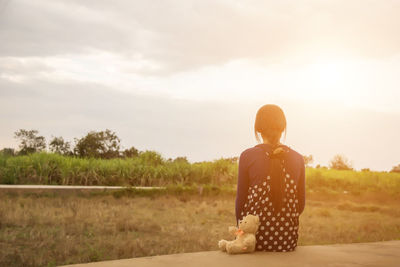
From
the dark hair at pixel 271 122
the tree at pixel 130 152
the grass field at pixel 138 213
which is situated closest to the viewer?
the dark hair at pixel 271 122

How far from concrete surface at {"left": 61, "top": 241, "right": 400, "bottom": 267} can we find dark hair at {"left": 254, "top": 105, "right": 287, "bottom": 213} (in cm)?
32

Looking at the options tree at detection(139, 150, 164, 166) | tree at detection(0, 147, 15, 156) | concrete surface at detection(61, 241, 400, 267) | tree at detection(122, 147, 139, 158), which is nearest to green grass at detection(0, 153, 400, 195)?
tree at detection(139, 150, 164, 166)

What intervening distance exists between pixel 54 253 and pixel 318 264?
11.2 ft

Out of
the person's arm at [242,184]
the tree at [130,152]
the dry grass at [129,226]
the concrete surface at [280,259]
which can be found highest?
the tree at [130,152]

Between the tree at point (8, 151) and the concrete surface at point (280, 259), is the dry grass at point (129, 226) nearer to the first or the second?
the concrete surface at point (280, 259)

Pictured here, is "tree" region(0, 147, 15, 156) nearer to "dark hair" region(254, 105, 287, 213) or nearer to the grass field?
the grass field

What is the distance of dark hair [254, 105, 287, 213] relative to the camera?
273cm


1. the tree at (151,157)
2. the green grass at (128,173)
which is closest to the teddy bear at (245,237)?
the green grass at (128,173)

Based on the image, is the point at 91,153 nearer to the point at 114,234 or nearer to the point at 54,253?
the point at 114,234

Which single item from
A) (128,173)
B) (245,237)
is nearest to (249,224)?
(245,237)

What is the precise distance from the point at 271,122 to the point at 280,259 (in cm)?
80

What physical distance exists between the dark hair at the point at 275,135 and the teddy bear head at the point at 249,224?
6.3 inches

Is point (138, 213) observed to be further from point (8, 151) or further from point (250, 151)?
point (8, 151)

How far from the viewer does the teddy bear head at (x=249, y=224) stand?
2645mm
